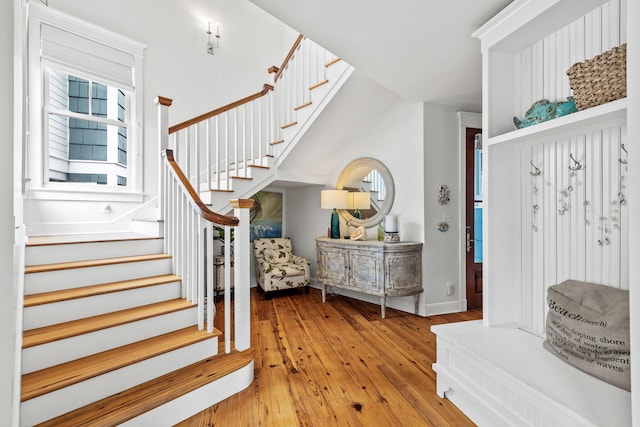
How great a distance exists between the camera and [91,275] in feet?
7.02

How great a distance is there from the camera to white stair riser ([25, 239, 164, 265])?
2.10m

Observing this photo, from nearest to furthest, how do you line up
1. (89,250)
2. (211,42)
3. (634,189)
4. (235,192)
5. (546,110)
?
1. (634,189)
2. (546,110)
3. (89,250)
4. (235,192)
5. (211,42)

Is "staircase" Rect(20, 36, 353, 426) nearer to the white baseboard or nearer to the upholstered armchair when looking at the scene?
the upholstered armchair

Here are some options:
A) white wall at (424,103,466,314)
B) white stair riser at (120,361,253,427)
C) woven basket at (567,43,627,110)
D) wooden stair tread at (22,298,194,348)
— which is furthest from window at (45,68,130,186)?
woven basket at (567,43,627,110)

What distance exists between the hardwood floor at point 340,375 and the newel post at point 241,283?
300 mm

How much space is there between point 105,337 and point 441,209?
3.25m

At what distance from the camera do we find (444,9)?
1.75 metres

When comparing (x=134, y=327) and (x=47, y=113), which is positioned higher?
(x=47, y=113)

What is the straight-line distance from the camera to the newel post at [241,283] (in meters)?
2.13

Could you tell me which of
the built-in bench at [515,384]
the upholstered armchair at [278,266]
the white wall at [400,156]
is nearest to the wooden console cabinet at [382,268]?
the white wall at [400,156]

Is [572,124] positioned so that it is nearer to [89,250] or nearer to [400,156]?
[400,156]

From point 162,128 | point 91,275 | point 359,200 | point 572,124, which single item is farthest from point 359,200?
point 91,275

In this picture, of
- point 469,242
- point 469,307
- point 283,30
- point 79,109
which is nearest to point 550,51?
point 469,242

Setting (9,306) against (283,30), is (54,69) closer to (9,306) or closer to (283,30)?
(283,30)
